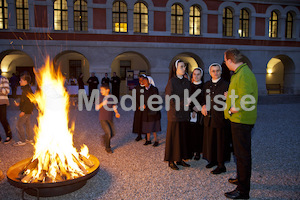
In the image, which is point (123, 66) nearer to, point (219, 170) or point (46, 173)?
point (219, 170)

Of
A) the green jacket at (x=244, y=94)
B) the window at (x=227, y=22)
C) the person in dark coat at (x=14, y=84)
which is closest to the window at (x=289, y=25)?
the window at (x=227, y=22)

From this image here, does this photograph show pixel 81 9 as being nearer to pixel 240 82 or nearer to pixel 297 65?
pixel 240 82

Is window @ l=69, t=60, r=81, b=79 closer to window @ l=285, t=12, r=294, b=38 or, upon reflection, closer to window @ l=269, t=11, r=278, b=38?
window @ l=269, t=11, r=278, b=38

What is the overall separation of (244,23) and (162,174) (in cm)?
1962

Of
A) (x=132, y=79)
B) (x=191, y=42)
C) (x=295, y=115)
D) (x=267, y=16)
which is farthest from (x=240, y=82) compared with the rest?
(x=267, y=16)

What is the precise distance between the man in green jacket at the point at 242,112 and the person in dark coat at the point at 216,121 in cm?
87

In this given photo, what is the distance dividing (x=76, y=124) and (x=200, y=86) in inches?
217

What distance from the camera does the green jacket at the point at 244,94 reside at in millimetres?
3420

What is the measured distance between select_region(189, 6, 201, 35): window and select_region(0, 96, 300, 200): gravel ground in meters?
14.3

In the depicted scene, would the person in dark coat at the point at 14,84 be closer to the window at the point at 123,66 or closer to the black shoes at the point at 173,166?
the window at the point at 123,66

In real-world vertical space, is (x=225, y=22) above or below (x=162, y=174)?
above

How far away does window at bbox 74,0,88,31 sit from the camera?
18094 mm

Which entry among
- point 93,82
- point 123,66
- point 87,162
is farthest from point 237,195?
point 123,66

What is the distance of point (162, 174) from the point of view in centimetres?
451
